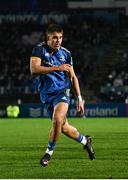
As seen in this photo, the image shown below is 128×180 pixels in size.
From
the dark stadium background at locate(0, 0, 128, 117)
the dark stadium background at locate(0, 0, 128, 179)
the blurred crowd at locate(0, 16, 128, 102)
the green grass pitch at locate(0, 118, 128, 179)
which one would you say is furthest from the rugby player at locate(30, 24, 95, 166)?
the blurred crowd at locate(0, 16, 128, 102)

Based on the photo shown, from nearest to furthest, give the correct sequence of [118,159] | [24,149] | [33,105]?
[118,159] → [24,149] → [33,105]

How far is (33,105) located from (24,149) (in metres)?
21.5

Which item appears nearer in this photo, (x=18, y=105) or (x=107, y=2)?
(x=18, y=105)

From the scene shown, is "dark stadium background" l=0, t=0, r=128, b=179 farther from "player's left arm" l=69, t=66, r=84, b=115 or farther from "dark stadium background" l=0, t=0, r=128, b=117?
"player's left arm" l=69, t=66, r=84, b=115

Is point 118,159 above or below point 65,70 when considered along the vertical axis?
below

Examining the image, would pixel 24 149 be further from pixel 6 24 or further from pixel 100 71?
pixel 6 24

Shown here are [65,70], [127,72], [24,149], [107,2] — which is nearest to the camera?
[65,70]

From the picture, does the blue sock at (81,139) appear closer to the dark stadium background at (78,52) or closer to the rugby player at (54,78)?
the rugby player at (54,78)

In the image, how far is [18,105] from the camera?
34.6m

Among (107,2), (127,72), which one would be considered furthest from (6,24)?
(127,72)

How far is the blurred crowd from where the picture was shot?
3883 cm

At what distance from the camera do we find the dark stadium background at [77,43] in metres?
36.8

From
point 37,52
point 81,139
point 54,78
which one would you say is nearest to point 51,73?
point 54,78

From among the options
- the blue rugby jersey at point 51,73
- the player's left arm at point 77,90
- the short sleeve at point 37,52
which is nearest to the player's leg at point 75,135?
the player's left arm at point 77,90
